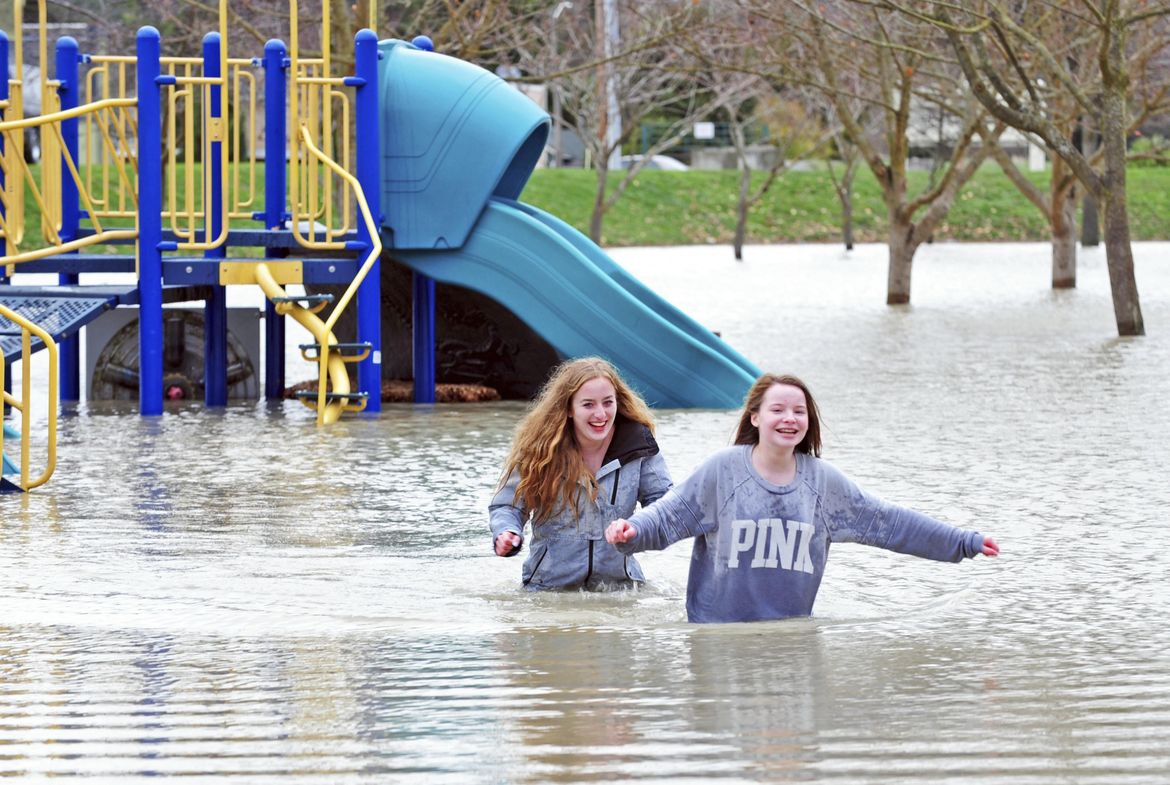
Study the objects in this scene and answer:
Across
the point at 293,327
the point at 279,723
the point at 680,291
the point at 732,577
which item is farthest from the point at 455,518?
the point at 680,291

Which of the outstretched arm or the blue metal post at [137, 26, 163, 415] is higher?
the blue metal post at [137, 26, 163, 415]

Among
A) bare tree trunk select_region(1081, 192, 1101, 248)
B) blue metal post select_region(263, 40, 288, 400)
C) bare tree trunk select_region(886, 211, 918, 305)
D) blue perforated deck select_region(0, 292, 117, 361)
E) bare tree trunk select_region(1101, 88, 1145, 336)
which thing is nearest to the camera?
blue perforated deck select_region(0, 292, 117, 361)

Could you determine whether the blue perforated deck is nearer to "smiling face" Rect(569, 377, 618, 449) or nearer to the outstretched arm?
the outstretched arm

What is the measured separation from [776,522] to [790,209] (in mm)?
51910

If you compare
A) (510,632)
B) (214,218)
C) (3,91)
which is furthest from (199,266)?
(510,632)

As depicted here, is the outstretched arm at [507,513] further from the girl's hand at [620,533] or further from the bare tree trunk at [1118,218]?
the bare tree trunk at [1118,218]

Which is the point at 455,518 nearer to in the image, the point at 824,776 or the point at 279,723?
the point at 279,723

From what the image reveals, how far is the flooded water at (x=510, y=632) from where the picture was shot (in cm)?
463

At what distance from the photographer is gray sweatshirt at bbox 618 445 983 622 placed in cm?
A: 591

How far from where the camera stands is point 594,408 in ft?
21.1

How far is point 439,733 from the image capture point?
4.82 m

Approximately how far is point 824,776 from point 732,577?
171 cm

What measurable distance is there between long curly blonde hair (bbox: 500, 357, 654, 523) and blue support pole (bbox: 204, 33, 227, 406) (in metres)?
7.46

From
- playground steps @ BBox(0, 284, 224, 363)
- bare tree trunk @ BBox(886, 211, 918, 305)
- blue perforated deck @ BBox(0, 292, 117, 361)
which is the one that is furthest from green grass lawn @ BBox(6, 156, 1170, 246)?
blue perforated deck @ BBox(0, 292, 117, 361)
